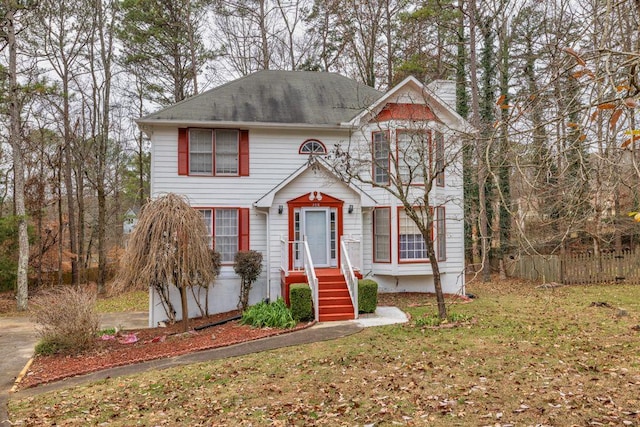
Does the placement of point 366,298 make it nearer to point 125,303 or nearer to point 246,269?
point 246,269

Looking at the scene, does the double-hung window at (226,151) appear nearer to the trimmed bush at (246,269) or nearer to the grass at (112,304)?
the trimmed bush at (246,269)

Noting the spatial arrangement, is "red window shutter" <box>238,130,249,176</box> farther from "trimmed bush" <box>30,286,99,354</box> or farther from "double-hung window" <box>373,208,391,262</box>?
"trimmed bush" <box>30,286,99,354</box>

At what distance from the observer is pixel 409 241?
1486 centimetres

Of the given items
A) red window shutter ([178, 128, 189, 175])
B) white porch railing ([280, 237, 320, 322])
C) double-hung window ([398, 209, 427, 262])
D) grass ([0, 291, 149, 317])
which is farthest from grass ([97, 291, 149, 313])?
double-hung window ([398, 209, 427, 262])

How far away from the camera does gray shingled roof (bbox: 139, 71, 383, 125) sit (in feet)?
47.5

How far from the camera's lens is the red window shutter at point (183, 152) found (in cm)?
1423

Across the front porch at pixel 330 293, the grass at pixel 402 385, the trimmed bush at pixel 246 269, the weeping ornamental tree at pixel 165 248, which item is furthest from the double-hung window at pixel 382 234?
the weeping ornamental tree at pixel 165 248

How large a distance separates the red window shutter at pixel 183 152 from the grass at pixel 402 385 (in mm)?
7597

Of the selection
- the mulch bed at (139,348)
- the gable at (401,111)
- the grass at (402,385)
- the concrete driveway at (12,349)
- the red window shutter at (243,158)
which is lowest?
the concrete driveway at (12,349)

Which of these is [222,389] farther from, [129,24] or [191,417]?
[129,24]

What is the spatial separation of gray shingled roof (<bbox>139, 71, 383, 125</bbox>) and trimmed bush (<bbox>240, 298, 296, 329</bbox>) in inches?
241

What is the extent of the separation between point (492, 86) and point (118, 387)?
20.2 m

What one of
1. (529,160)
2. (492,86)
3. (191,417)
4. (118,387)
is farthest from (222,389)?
(492,86)

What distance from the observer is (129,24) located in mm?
22859
